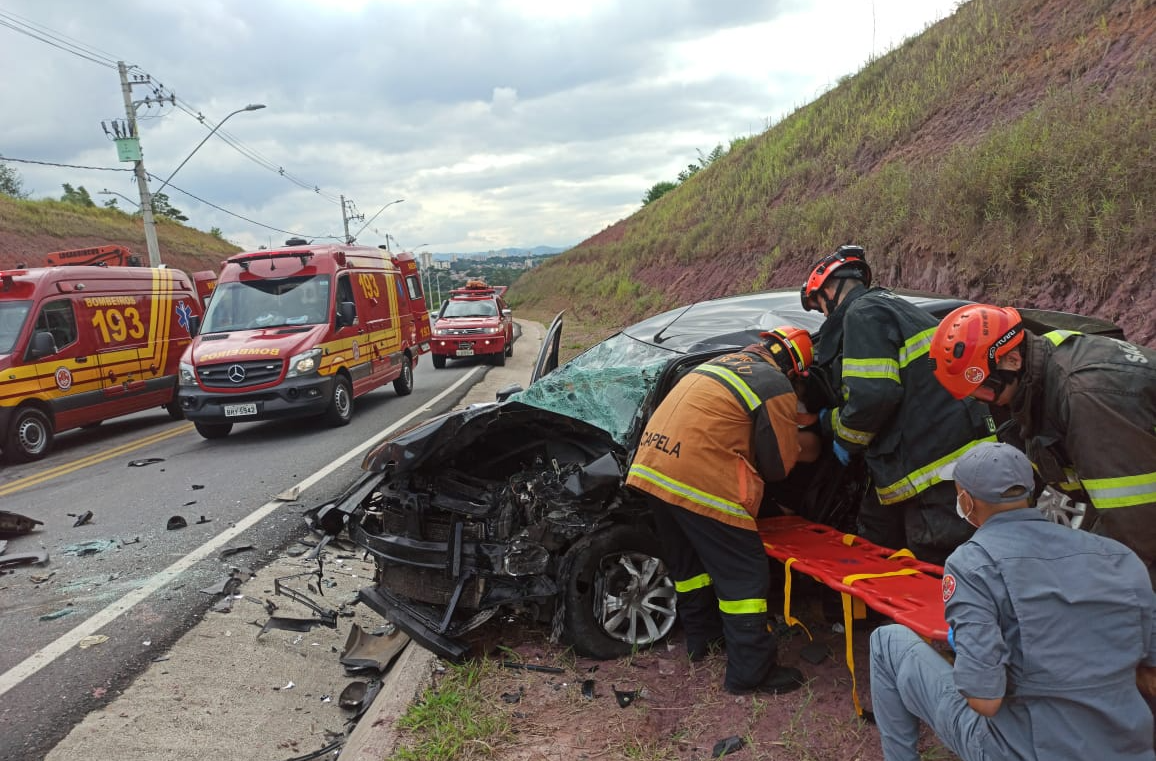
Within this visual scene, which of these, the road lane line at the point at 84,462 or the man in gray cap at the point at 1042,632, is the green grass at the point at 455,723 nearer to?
the man in gray cap at the point at 1042,632

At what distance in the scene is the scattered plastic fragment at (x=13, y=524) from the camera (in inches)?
216

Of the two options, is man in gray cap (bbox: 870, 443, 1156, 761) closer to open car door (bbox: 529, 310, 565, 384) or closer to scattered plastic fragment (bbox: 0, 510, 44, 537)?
open car door (bbox: 529, 310, 565, 384)

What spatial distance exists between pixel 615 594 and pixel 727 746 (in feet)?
3.12

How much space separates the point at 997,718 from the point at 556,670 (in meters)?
1.99

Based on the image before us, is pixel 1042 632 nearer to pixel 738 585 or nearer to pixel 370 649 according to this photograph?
pixel 738 585

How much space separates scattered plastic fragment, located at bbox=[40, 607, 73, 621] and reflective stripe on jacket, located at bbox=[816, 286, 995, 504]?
4.38 m

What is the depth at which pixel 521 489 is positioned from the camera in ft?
11.9

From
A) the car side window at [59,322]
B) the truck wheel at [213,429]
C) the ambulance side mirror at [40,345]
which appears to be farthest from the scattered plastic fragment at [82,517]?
the car side window at [59,322]

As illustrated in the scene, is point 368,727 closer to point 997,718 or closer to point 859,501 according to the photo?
point 997,718

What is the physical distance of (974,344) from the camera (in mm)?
2547

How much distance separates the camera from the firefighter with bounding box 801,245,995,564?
3133 mm

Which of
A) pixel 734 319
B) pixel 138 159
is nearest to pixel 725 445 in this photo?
pixel 734 319

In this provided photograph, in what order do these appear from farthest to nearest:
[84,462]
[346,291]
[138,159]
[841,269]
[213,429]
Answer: [138,159] → [346,291] → [213,429] → [84,462] → [841,269]

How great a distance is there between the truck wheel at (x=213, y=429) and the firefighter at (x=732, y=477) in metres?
7.94
